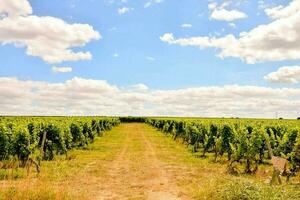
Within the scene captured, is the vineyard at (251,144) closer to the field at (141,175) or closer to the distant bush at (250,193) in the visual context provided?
the field at (141,175)

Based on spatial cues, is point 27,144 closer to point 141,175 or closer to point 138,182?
point 141,175

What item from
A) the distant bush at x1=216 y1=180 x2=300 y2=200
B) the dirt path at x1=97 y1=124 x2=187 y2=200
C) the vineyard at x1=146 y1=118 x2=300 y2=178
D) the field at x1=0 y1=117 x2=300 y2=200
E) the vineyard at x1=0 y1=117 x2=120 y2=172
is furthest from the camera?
the vineyard at x1=0 y1=117 x2=120 y2=172

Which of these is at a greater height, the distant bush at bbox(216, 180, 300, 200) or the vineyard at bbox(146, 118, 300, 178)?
the vineyard at bbox(146, 118, 300, 178)

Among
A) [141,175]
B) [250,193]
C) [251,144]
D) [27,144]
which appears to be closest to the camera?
[250,193]

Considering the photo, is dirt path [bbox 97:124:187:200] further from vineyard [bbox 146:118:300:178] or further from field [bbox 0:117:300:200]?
vineyard [bbox 146:118:300:178]

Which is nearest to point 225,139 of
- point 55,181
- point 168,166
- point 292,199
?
point 168,166

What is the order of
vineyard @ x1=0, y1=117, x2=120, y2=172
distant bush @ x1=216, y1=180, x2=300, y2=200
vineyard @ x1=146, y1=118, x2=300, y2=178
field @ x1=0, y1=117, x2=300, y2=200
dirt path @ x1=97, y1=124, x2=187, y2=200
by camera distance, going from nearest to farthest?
distant bush @ x1=216, y1=180, x2=300, y2=200, field @ x1=0, y1=117, x2=300, y2=200, dirt path @ x1=97, y1=124, x2=187, y2=200, vineyard @ x1=146, y1=118, x2=300, y2=178, vineyard @ x1=0, y1=117, x2=120, y2=172

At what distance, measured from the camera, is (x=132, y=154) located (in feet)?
101

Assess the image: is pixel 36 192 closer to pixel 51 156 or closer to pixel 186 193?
pixel 186 193

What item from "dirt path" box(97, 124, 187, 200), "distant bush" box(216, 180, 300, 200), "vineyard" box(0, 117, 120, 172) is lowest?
"dirt path" box(97, 124, 187, 200)

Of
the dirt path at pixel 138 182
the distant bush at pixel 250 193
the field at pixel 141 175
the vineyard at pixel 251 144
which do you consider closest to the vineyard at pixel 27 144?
the field at pixel 141 175

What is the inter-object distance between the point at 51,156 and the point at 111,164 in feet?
15.0

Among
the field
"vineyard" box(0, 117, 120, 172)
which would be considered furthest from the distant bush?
"vineyard" box(0, 117, 120, 172)

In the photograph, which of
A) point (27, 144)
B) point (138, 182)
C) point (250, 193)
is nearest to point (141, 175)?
point (138, 182)
